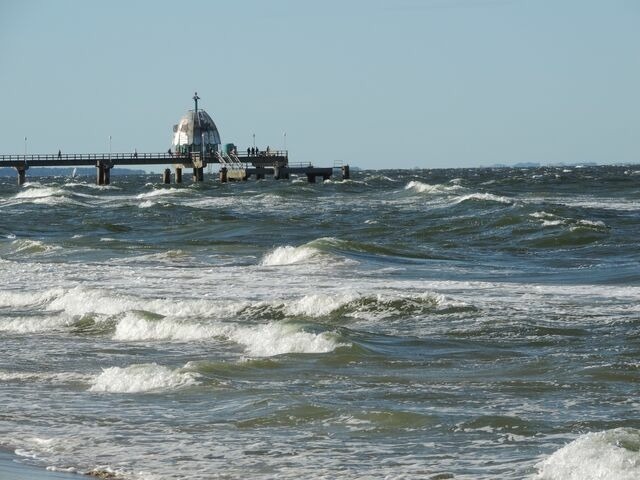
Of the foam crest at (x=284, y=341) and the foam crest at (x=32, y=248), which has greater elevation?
the foam crest at (x=284, y=341)

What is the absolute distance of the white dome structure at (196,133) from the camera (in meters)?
115

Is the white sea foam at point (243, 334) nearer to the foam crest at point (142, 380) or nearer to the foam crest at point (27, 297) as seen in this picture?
the foam crest at point (142, 380)

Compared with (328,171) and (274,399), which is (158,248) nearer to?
(274,399)

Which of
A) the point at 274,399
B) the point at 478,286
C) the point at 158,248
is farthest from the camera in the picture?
the point at 158,248

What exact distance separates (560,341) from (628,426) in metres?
5.61

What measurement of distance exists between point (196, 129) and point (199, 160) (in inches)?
329

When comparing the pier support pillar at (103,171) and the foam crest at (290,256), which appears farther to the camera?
the pier support pillar at (103,171)

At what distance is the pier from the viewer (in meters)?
102

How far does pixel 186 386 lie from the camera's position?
14680mm

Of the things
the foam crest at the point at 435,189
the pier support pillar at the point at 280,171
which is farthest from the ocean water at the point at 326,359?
the pier support pillar at the point at 280,171

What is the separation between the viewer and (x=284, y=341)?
17703 millimetres

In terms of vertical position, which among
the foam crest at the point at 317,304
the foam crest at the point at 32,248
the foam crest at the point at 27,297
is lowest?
the foam crest at the point at 32,248

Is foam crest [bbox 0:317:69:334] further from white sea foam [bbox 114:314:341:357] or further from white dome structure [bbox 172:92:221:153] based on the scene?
white dome structure [bbox 172:92:221:153]

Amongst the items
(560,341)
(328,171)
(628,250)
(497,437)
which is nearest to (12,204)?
(328,171)
